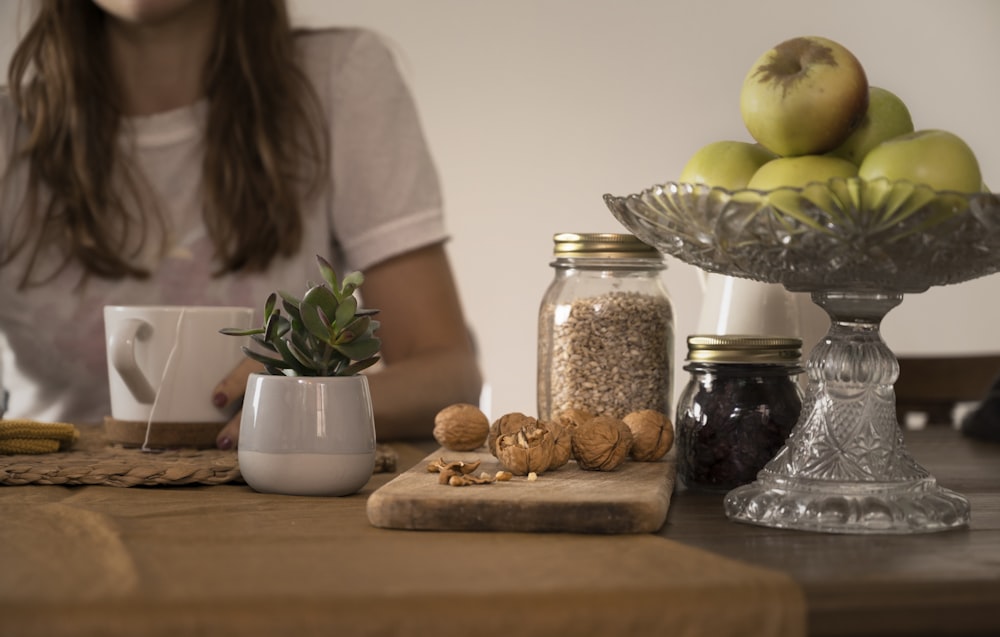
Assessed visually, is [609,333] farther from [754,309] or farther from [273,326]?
[273,326]

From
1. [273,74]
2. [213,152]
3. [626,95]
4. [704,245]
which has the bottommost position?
[704,245]

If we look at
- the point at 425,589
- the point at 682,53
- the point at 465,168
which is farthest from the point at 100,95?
the point at 682,53

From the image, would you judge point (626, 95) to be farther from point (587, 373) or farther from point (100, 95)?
point (587, 373)

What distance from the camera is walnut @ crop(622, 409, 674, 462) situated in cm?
83

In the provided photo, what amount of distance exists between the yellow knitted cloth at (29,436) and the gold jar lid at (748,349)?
0.53 metres

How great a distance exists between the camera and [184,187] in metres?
1.55

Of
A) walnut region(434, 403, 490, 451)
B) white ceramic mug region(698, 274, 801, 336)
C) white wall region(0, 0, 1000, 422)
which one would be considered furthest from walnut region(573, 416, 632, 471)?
white wall region(0, 0, 1000, 422)

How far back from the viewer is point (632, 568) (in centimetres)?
52

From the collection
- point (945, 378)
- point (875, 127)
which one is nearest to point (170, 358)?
point (875, 127)

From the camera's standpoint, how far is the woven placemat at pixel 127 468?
0.77 meters

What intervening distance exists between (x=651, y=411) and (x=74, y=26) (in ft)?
3.42

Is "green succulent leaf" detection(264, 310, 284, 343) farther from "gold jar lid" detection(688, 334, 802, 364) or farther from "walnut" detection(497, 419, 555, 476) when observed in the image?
"gold jar lid" detection(688, 334, 802, 364)

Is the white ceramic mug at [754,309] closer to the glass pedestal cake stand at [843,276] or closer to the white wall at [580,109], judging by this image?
the glass pedestal cake stand at [843,276]

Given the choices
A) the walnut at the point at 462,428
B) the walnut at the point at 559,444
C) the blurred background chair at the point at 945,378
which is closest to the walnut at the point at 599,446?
the walnut at the point at 559,444
